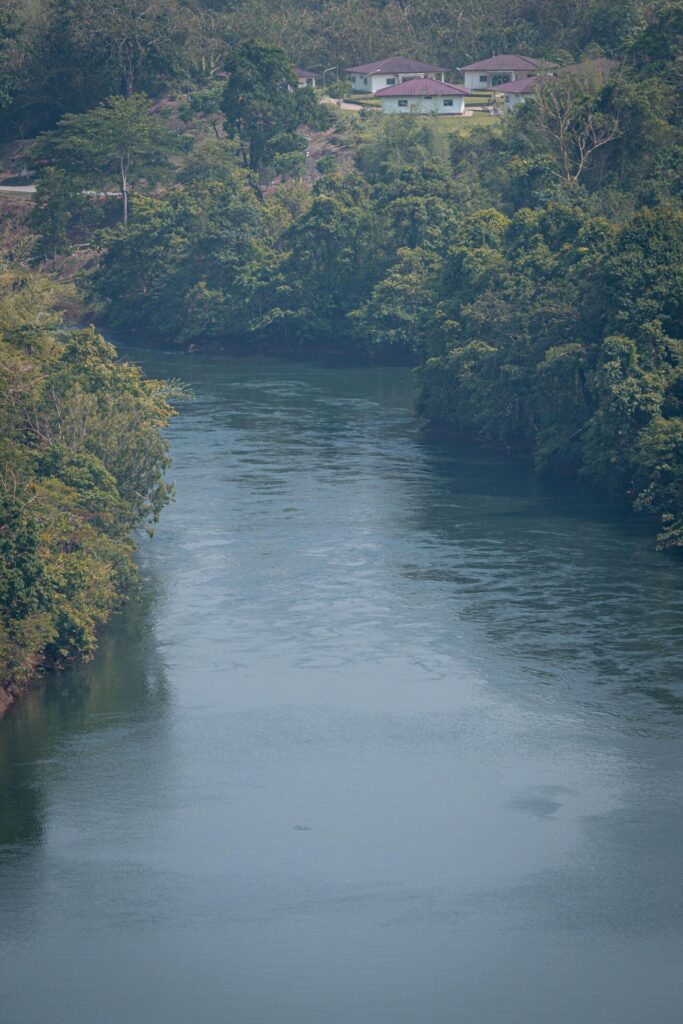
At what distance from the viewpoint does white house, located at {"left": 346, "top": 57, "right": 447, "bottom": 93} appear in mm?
160000

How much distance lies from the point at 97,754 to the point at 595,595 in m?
22.2

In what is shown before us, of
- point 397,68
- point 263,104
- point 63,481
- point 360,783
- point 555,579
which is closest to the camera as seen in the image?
point 360,783

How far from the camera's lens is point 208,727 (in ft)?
166

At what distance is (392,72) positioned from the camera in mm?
159625

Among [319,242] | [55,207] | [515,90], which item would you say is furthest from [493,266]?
[515,90]

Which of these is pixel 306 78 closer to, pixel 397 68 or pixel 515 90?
pixel 397 68

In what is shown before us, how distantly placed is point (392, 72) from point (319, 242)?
48368mm

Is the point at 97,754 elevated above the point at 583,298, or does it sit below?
below

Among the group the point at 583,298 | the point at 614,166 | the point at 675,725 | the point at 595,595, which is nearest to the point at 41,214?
the point at 614,166

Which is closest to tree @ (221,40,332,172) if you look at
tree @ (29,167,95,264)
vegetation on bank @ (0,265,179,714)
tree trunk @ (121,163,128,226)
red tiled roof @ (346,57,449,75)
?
tree trunk @ (121,163,128,226)

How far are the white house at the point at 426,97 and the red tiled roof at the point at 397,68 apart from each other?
22.7 ft

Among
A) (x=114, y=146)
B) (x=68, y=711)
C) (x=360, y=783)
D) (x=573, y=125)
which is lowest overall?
(x=360, y=783)

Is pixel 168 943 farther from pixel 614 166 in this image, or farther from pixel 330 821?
pixel 614 166

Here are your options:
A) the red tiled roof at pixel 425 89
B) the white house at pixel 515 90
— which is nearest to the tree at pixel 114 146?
the red tiled roof at pixel 425 89
